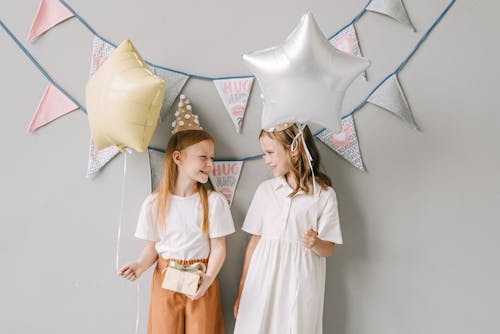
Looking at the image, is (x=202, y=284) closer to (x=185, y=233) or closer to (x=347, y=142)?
(x=185, y=233)

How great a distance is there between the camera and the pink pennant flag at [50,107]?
1.61 meters

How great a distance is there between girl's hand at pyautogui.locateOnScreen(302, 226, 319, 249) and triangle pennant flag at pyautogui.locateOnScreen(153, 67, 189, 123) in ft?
2.08

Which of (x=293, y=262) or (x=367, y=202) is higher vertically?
(x=367, y=202)

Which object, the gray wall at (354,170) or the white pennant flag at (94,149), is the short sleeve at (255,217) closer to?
the gray wall at (354,170)

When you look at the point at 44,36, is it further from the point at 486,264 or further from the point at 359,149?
the point at 486,264

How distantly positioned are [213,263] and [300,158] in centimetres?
43

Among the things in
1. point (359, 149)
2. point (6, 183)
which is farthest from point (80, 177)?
point (359, 149)

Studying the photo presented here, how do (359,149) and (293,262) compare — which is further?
(359,149)

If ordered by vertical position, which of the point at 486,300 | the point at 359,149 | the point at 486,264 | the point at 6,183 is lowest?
the point at 486,300

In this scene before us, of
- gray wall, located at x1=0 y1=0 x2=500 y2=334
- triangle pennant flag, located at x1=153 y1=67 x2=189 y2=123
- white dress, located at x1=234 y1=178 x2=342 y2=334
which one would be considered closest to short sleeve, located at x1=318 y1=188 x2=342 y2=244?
white dress, located at x1=234 y1=178 x2=342 y2=334

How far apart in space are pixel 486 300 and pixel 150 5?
1555mm

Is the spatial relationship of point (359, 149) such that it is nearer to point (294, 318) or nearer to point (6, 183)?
point (294, 318)

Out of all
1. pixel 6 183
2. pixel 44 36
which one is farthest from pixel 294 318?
pixel 44 36

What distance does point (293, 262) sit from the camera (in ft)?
4.72
